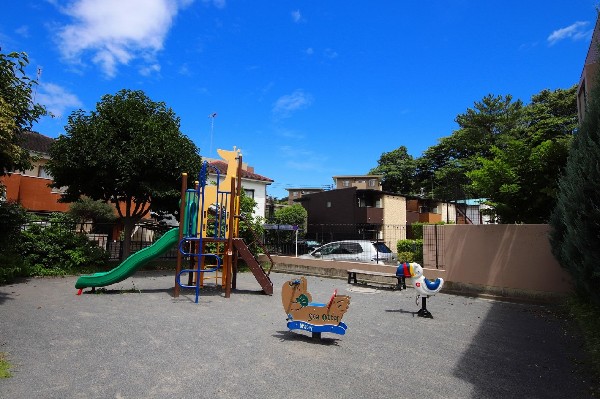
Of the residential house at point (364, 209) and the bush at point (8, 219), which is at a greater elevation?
the residential house at point (364, 209)

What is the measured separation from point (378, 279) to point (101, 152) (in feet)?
35.2

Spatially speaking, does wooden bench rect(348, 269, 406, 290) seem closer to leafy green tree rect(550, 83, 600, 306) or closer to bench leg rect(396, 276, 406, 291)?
bench leg rect(396, 276, 406, 291)

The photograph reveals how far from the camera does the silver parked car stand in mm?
15039

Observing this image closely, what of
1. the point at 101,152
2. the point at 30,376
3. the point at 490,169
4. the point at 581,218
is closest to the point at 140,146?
the point at 101,152

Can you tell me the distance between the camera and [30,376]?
428cm

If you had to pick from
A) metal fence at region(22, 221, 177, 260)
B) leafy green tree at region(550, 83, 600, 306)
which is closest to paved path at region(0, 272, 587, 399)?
leafy green tree at region(550, 83, 600, 306)

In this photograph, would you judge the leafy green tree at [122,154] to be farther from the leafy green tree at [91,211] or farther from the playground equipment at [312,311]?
the leafy green tree at [91,211]

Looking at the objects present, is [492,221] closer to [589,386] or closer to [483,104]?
[589,386]

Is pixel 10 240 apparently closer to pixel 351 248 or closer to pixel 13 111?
pixel 13 111

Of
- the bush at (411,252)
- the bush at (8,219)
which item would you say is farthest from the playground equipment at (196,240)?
A: the bush at (411,252)

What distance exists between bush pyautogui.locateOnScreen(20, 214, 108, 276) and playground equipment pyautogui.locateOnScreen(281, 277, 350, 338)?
1088 cm

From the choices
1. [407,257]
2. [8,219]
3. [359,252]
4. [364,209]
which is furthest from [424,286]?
[364,209]

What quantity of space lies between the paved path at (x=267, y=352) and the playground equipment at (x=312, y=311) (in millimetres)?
251

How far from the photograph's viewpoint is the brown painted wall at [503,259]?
9719 mm
